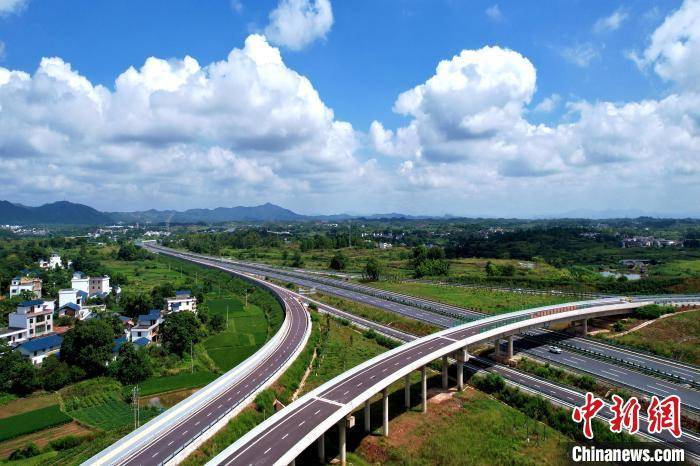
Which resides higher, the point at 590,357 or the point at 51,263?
the point at 51,263

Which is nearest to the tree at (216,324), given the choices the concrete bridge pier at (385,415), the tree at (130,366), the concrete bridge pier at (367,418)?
the tree at (130,366)

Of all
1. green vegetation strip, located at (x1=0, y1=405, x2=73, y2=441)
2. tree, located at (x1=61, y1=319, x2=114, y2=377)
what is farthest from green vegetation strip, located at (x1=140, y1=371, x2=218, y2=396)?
green vegetation strip, located at (x1=0, y1=405, x2=73, y2=441)

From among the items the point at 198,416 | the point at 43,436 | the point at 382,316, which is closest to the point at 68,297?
the point at 43,436

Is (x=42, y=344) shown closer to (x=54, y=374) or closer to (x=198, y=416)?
(x=54, y=374)

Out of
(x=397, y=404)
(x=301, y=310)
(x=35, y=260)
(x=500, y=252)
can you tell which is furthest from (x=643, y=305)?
(x=35, y=260)

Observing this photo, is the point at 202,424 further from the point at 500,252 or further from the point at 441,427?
the point at 500,252

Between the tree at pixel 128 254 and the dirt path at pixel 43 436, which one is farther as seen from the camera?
the tree at pixel 128 254

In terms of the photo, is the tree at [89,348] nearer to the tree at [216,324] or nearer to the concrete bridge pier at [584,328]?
the tree at [216,324]
